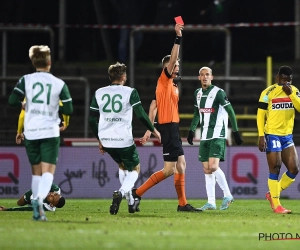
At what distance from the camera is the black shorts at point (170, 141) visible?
492 inches

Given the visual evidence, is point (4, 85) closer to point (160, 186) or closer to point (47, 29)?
point (47, 29)

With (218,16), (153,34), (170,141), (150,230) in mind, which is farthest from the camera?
(153,34)

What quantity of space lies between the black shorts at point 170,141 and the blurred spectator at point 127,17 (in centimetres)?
813

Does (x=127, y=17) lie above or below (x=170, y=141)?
above

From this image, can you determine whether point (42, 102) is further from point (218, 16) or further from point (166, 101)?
point (218, 16)

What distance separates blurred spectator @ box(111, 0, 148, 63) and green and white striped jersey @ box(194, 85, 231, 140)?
723 cm

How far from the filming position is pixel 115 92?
1169cm

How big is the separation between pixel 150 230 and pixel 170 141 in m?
3.03

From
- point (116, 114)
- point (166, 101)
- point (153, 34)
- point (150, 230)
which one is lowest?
point (150, 230)

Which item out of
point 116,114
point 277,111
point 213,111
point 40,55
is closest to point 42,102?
point 40,55

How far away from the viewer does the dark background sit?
859 inches

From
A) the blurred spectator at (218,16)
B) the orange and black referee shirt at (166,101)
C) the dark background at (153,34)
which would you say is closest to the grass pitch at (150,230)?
the orange and black referee shirt at (166,101)

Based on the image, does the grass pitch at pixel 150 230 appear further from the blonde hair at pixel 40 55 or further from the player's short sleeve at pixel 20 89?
the blonde hair at pixel 40 55

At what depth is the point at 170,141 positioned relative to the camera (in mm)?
12508
